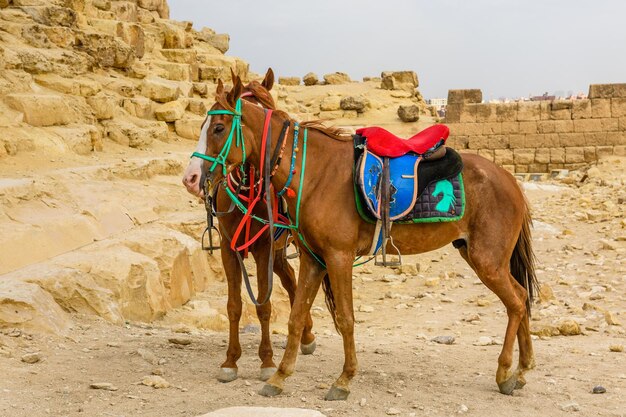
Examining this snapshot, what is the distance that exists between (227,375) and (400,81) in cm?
2515

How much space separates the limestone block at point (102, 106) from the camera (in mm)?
13500

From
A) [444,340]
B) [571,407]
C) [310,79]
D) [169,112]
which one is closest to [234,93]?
[571,407]

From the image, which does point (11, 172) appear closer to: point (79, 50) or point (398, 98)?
point (79, 50)

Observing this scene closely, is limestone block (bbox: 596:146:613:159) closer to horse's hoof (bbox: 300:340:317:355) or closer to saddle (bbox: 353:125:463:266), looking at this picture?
horse's hoof (bbox: 300:340:317:355)

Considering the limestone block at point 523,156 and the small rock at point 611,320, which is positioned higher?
the limestone block at point 523,156

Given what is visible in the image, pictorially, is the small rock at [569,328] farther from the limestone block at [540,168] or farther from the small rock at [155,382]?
the limestone block at [540,168]

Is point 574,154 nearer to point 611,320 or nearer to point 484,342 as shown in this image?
point 611,320

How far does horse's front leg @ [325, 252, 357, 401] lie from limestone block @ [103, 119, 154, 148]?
9.36 m

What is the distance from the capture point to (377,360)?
6062 mm

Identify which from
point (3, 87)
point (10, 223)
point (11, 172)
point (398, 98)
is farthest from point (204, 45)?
point (10, 223)

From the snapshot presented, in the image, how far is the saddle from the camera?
484cm

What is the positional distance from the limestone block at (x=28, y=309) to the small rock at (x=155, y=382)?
1.16 meters

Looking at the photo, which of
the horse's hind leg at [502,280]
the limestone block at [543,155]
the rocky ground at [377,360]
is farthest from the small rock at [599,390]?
the limestone block at [543,155]

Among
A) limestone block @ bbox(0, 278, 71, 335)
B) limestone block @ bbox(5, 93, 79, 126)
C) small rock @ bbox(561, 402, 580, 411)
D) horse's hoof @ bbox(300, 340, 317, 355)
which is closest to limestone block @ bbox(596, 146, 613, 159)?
limestone block @ bbox(5, 93, 79, 126)
